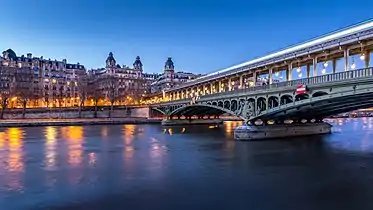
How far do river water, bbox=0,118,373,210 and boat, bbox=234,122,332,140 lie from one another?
9713mm

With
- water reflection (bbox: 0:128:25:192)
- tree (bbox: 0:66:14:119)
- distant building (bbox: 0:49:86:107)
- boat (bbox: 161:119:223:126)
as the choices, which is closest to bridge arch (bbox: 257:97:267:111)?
water reflection (bbox: 0:128:25:192)

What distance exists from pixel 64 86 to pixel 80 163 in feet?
519

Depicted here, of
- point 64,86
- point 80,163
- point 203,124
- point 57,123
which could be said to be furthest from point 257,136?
point 64,86

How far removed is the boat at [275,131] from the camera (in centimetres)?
4744

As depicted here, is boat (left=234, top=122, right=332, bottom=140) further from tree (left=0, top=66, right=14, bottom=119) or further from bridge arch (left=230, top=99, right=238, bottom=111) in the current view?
tree (left=0, top=66, right=14, bottom=119)

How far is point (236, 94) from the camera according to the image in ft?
165

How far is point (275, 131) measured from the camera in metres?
49.9

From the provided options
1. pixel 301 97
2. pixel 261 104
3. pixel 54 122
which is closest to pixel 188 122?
pixel 54 122

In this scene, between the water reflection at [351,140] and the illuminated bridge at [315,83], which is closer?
the illuminated bridge at [315,83]

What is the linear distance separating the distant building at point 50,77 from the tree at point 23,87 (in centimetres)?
785

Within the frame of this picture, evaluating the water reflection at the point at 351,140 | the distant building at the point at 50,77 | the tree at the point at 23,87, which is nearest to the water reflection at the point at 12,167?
the water reflection at the point at 351,140

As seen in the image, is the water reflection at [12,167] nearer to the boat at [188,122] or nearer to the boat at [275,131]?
the boat at [275,131]

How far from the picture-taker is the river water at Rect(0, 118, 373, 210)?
682 inches

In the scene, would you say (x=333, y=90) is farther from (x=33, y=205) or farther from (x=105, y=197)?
(x=33, y=205)
